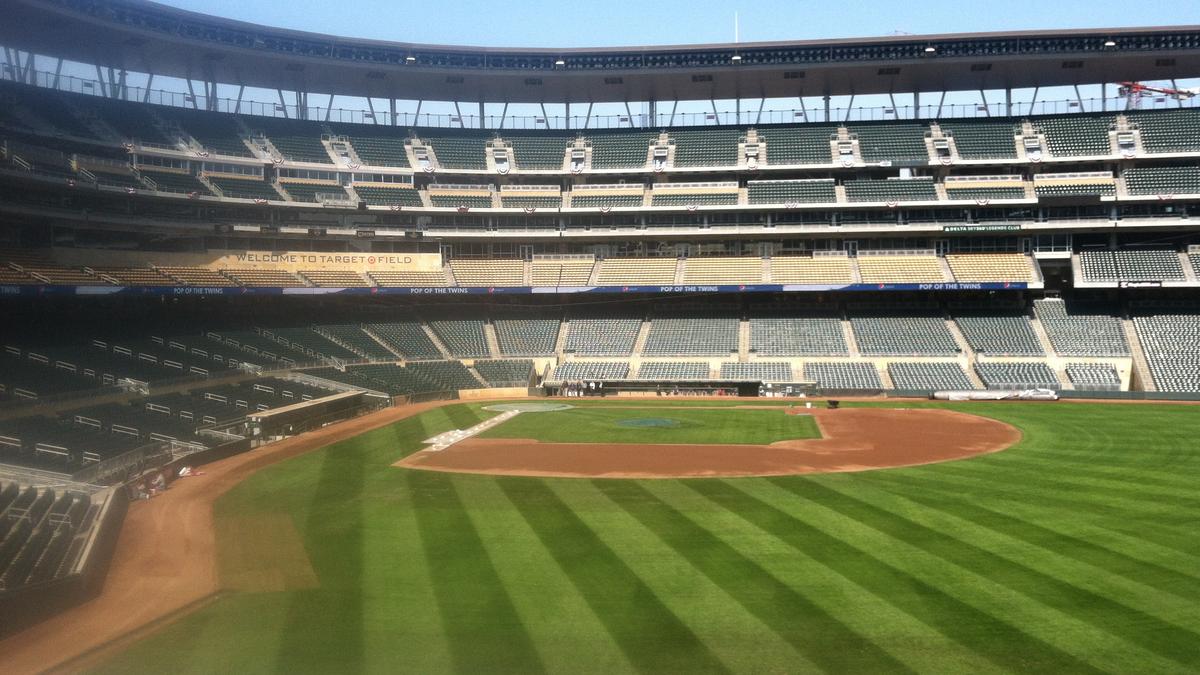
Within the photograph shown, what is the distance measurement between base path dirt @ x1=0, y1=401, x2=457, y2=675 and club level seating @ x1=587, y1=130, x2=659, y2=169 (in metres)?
48.5

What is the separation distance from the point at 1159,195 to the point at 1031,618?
2329 inches

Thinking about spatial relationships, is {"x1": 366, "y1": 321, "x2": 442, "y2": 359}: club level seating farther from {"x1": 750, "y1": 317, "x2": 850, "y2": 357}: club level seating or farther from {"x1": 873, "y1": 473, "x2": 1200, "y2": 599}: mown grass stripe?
{"x1": 873, "y1": 473, "x2": 1200, "y2": 599}: mown grass stripe

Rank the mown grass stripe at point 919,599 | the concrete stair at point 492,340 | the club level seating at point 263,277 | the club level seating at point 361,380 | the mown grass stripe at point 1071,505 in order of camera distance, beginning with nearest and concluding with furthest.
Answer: the mown grass stripe at point 919,599, the mown grass stripe at point 1071,505, the club level seating at point 361,380, the club level seating at point 263,277, the concrete stair at point 492,340

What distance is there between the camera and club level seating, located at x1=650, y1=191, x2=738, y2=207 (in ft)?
222

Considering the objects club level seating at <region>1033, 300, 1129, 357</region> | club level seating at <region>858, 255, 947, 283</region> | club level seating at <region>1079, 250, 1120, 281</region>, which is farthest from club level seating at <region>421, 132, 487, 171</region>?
club level seating at <region>1079, 250, 1120, 281</region>

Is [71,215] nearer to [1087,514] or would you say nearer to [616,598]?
[616,598]

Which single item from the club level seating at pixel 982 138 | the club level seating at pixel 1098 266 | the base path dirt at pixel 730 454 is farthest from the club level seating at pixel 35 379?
the club level seating at pixel 1098 266

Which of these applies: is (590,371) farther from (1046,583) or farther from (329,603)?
(1046,583)

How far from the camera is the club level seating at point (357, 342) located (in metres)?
59.3

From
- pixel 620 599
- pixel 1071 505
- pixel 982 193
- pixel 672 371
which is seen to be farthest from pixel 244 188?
pixel 982 193

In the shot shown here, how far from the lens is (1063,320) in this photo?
6075 cm

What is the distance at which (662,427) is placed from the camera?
41.9 meters

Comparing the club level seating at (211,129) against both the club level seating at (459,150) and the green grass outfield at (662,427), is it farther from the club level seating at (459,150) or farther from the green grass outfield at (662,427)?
the green grass outfield at (662,427)

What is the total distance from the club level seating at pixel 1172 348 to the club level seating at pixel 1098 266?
3.88 metres
